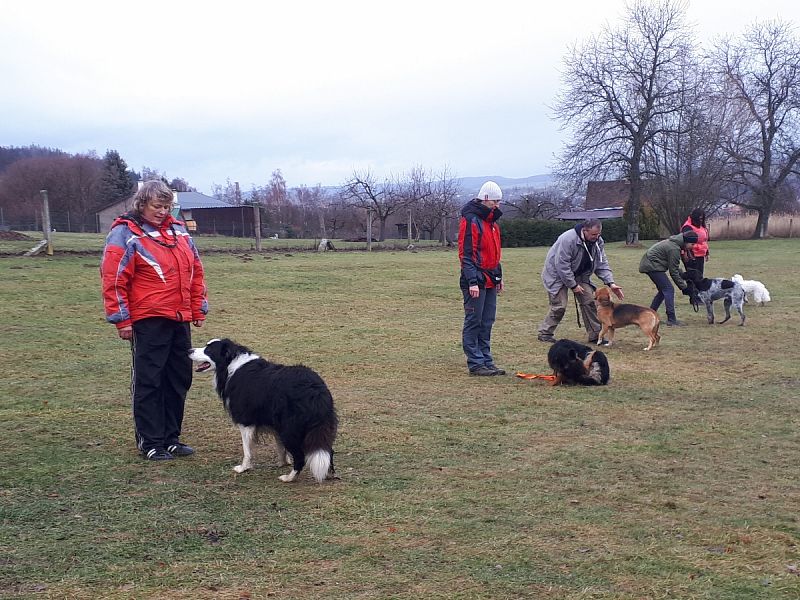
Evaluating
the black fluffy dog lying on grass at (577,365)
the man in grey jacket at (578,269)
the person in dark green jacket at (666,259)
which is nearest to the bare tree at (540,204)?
the person in dark green jacket at (666,259)

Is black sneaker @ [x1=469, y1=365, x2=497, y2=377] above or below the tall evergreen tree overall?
below

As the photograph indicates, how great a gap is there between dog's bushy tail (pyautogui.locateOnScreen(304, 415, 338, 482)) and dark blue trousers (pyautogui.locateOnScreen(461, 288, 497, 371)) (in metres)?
3.92

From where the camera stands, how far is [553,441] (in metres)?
5.84

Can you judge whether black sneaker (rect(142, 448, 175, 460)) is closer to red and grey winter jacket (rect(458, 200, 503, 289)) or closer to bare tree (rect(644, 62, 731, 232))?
red and grey winter jacket (rect(458, 200, 503, 289))

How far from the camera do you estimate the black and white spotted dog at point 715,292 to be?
12.6 meters

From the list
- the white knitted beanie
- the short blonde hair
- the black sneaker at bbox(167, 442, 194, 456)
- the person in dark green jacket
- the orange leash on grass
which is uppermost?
the white knitted beanie

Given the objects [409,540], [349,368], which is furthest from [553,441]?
[349,368]

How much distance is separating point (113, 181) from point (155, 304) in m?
63.4

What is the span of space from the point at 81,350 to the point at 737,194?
51.0m

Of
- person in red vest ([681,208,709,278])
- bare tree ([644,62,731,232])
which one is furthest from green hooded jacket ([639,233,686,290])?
bare tree ([644,62,731,232])

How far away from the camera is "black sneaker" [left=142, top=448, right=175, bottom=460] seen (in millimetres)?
5230

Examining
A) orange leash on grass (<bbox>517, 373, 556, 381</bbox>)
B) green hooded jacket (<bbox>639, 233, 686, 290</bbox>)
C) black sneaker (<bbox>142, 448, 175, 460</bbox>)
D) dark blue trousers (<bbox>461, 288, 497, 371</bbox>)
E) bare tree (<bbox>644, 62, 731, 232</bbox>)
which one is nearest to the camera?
black sneaker (<bbox>142, 448, 175, 460</bbox>)

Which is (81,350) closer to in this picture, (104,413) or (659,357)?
(104,413)

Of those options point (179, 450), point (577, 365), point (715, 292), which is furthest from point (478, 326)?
point (715, 292)
